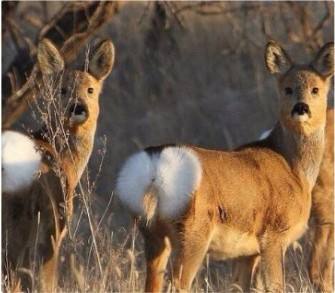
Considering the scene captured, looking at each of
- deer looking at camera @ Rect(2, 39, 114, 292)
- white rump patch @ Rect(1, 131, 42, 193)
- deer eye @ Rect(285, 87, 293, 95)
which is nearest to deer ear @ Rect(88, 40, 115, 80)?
deer looking at camera @ Rect(2, 39, 114, 292)

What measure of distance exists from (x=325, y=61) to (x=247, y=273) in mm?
1477

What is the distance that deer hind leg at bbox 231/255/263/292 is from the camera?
7.98 metres

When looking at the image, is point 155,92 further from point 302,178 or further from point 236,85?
point 302,178

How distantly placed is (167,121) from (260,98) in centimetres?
120

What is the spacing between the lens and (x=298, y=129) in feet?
27.2

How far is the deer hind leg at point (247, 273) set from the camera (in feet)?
26.2

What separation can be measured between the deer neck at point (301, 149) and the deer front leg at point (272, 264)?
2.55 feet

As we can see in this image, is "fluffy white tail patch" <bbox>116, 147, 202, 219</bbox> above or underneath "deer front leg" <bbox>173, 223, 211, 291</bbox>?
above

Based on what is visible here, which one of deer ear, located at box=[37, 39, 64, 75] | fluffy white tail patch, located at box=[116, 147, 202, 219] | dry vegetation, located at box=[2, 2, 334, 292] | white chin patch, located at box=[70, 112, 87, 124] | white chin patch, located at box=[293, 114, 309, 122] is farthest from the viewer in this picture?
dry vegetation, located at box=[2, 2, 334, 292]

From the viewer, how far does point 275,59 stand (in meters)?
8.48

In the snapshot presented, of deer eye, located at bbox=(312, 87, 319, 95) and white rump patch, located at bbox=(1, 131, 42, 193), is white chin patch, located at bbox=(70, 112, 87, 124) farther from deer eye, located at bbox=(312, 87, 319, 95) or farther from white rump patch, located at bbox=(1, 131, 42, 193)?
deer eye, located at bbox=(312, 87, 319, 95)

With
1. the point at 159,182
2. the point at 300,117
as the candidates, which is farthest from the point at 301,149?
the point at 159,182

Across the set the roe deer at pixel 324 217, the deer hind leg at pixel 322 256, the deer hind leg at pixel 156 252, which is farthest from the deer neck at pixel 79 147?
the deer hind leg at pixel 322 256

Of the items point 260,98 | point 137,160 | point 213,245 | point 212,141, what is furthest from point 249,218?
point 260,98
